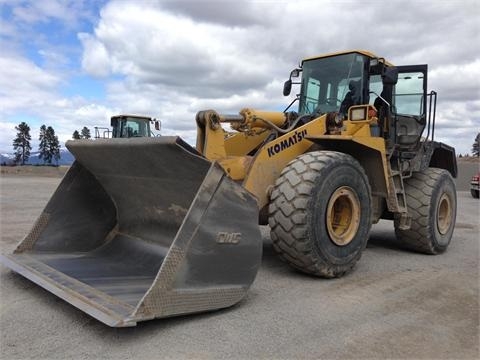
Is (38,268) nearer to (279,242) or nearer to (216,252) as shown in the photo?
(216,252)

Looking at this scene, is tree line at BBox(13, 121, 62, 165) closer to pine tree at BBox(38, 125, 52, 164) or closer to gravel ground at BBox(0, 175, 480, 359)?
pine tree at BBox(38, 125, 52, 164)

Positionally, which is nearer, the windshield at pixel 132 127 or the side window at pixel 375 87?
the side window at pixel 375 87

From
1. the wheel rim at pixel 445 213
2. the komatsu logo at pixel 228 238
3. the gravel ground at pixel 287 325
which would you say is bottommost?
the gravel ground at pixel 287 325

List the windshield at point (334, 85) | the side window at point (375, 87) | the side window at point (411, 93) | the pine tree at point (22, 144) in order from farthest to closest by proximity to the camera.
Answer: the pine tree at point (22, 144)
the side window at point (411, 93)
the side window at point (375, 87)
the windshield at point (334, 85)

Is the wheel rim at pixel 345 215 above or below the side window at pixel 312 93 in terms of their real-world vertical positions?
below

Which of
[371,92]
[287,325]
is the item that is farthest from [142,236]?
[371,92]

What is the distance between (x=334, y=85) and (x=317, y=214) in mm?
2360

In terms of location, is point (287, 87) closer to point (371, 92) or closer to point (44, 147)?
point (371, 92)

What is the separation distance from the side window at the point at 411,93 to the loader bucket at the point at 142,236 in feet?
13.1

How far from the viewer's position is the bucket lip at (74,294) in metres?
3.05

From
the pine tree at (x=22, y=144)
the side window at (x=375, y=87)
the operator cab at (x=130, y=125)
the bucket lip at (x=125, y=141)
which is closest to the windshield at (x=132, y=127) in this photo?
the operator cab at (x=130, y=125)

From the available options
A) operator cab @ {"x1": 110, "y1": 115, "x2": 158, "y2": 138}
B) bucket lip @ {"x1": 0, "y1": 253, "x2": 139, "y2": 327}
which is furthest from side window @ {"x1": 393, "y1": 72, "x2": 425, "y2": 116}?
operator cab @ {"x1": 110, "y1": 115, "x2": 158, "y2": 138}

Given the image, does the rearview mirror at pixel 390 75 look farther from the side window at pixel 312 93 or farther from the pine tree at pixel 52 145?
the pine tree at pixel 52 145

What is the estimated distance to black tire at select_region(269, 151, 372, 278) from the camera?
4.52 m
